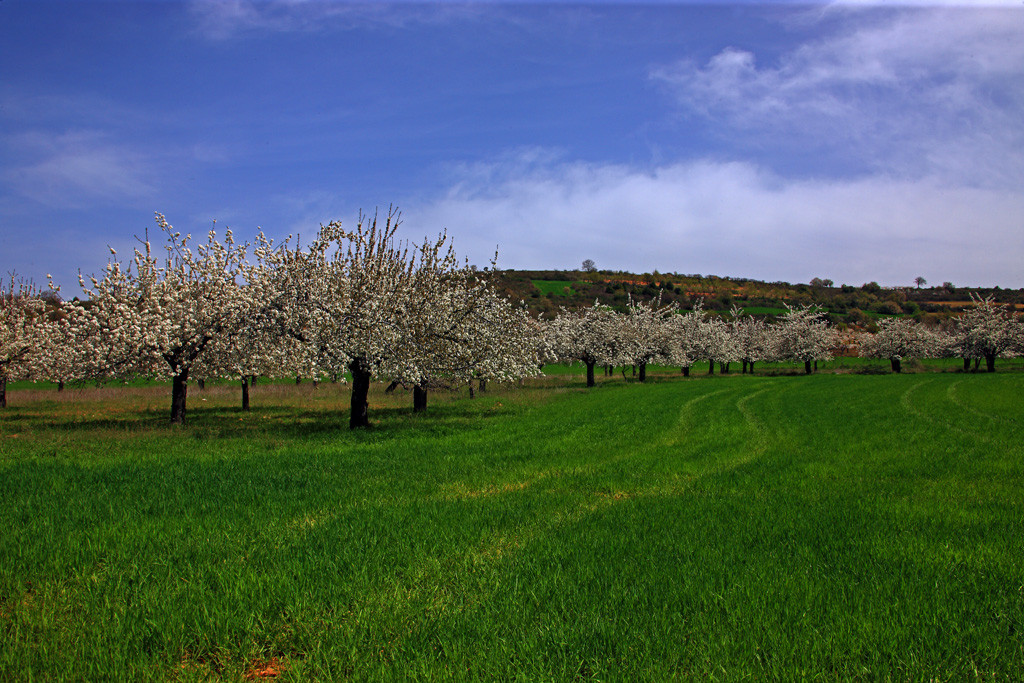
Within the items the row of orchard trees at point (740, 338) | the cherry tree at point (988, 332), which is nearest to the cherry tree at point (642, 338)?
the row of orchard trees at point (740, 338)

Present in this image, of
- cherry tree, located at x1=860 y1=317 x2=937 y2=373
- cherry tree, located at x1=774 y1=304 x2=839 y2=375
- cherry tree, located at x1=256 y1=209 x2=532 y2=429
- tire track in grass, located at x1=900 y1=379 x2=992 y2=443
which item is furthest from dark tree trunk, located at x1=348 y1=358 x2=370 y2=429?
cherry tree, located at x1=860 y1=317 x2=937 y2=373

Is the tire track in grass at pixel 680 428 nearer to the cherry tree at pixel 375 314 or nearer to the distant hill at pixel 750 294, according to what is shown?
the cherry tree at pixel 375 314

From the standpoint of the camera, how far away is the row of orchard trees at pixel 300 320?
20.9 meters

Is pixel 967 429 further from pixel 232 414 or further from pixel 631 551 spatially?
pixel 232 414

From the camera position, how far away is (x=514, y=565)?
6.73m

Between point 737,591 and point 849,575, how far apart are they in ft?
4.83

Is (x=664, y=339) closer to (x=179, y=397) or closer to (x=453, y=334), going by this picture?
(x=453, y=334)

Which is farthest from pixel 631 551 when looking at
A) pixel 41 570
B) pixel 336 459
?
pixel 336 459

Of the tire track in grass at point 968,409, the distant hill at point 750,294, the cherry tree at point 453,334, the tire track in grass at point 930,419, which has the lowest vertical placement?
the tire track in grass at point 930,419

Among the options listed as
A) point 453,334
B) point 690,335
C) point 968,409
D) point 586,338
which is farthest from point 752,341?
point 453,334

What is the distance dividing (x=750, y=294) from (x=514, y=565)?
17032cm

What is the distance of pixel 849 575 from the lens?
642cm

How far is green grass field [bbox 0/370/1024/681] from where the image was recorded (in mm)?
4762

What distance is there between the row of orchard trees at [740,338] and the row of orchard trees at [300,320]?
27.3 m
